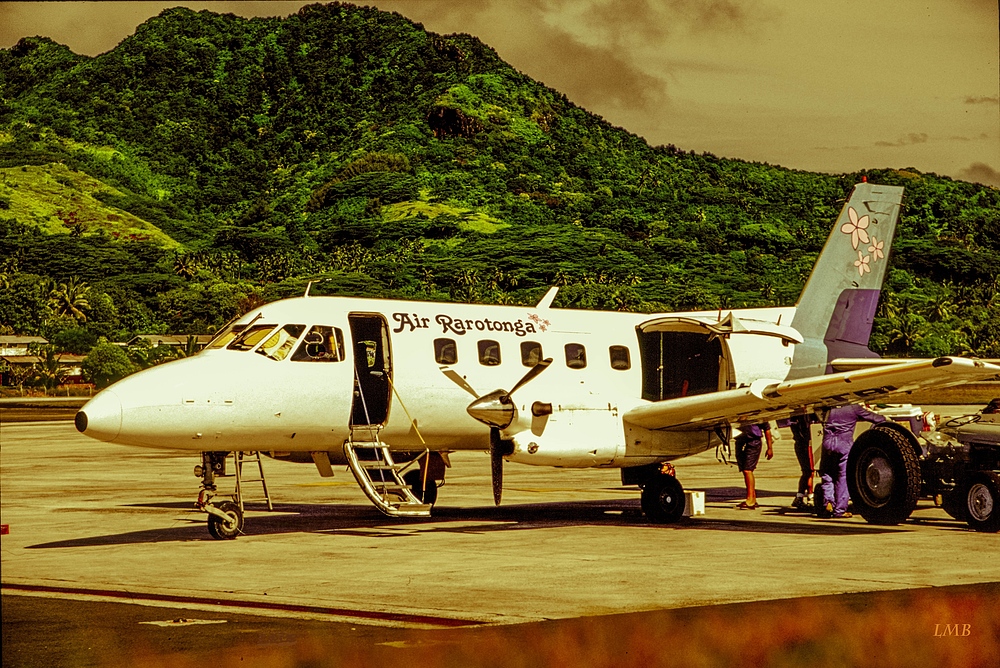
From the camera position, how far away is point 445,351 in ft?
68.1

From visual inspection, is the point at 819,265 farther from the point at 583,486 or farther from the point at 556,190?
the point at 556,190

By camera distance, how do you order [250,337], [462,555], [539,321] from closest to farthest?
[462,555] → [250,337] → [539,321]

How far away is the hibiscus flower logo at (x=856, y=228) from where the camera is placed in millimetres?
25166

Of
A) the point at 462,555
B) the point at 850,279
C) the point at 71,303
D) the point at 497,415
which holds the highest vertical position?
the point at 71,303

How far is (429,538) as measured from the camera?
1919 centimetres

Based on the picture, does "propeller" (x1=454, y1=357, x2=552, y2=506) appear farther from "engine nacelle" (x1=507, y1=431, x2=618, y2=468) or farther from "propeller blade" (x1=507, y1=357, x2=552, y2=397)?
"engine nacelle" (x1=507, y1=431, x2=618, y2=468)

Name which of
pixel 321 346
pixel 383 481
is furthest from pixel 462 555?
pixel 321 346

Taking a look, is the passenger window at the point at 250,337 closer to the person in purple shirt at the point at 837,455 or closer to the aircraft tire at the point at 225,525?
the aircraft tire at the point at 225,525

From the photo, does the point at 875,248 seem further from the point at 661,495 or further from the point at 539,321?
the point at 539,321

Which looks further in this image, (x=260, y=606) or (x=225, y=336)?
(x=225, y=336)

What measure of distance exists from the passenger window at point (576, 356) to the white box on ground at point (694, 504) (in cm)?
314

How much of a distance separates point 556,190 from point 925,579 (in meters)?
159

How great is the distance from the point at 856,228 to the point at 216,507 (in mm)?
14290

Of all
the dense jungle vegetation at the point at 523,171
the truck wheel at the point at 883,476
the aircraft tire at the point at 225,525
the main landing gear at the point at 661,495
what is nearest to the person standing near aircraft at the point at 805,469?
the truck wheel at the point at 883,476
